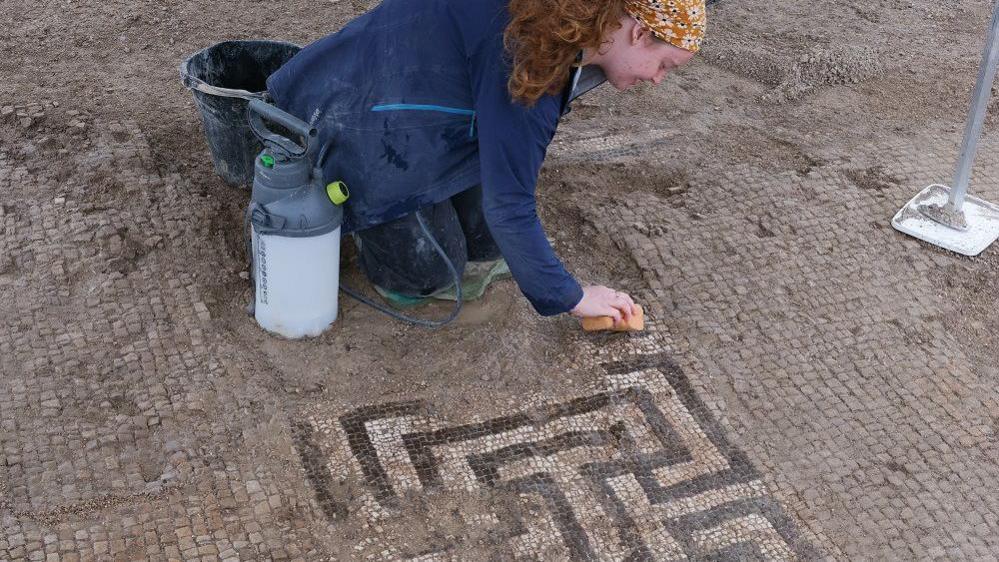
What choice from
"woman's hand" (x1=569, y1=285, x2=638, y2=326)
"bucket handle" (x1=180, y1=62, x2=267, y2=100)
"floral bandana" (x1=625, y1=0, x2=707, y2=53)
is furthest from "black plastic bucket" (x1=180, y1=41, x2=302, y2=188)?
"floral bandana" (x1=625, y1=0, x2=707, y2=53)

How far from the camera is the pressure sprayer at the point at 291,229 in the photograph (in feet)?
9.24

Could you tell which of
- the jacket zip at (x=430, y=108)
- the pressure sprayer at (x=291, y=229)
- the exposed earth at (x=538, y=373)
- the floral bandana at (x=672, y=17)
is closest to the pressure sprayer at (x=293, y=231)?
the pressure sprayer at (x=291, y=229)

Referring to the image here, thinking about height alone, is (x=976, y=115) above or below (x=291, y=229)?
above

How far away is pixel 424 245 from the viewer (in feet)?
10.2

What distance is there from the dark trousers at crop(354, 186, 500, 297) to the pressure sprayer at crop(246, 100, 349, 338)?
0.61 ft

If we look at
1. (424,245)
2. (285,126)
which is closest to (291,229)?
(285,126)

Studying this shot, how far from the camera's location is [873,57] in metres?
5.00

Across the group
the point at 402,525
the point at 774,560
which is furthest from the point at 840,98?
the point at 402,525

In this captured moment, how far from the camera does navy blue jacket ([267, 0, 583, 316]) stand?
100.0 inches

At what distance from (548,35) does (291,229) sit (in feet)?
3.17

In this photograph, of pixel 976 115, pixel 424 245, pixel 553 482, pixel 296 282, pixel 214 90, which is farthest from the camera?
pixel 976 115

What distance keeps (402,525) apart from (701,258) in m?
1.55

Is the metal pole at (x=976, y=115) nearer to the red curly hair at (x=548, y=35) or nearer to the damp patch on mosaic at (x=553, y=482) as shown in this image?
the damp patch on mosaic at (x=553, y=482)

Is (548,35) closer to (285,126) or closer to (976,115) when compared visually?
(285,126)
